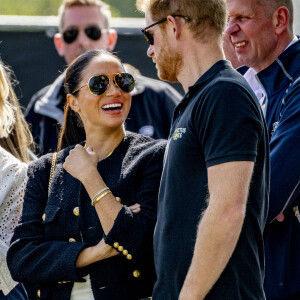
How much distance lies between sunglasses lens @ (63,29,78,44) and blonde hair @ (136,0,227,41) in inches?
119

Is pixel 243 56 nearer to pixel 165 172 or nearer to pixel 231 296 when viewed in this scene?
pixel 165 172

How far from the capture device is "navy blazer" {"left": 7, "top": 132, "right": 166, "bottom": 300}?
10.7ft

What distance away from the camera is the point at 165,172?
2.92m

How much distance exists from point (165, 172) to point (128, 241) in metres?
0.46

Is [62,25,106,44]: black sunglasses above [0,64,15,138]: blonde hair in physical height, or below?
above

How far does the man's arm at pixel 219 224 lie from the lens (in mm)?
2664

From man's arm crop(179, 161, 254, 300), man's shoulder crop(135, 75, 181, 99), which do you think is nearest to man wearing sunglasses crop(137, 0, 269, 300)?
man's arm crop(179, 161, 254, 300)

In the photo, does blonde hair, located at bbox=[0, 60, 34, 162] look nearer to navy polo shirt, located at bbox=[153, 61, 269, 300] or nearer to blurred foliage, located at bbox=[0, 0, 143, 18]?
navy polo shirt, located at bbox=[153, 61, 269, 300]

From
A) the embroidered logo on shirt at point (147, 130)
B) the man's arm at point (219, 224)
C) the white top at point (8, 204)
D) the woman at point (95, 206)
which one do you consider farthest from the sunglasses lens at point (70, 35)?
the man's arm at point (219, 224)

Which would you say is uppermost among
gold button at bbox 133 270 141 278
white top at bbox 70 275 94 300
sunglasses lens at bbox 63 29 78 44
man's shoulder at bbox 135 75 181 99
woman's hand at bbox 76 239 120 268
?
sunglasses lens at bbox 63 29 78 44

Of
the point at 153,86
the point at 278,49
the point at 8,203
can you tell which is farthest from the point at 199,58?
the point at 153,86

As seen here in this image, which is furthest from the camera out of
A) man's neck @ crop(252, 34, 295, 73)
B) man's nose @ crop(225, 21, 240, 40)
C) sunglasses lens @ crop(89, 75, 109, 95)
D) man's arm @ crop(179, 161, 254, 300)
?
man's nose @ crop(225, 21, 240, 40)

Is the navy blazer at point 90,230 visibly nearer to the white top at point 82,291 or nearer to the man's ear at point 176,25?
the white top at point 82,291

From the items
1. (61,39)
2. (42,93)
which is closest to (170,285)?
(42,93)
